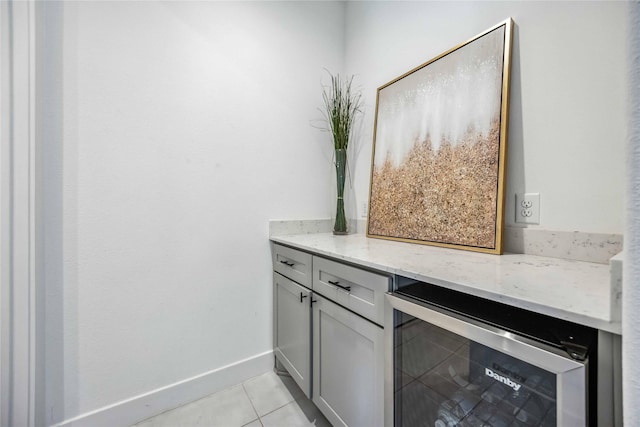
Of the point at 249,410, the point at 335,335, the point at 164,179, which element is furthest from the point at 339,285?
the point at 164,179

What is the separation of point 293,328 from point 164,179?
42.5 inches

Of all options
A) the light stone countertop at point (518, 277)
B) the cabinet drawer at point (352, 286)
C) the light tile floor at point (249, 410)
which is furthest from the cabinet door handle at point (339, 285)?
the light tile floor at point (249, 410)

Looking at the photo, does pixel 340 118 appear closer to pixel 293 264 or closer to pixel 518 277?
pixel 293 264

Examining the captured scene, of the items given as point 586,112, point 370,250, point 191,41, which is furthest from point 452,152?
point 191,41

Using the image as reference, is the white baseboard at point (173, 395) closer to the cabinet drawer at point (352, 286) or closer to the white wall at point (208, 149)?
the white wall at point (208, 149)

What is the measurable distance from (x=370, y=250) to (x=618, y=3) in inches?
46.4

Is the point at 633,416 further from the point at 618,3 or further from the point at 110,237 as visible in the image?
the point at 110,237

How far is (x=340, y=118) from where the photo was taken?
5.84 ft

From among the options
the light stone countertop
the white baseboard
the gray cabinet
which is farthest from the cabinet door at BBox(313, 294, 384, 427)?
the white baseboard

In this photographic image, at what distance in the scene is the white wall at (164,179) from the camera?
3.78ft

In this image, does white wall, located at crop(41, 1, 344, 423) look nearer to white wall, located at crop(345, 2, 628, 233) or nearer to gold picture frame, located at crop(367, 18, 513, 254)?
gold picture frame, located at crop(367, 18, 513, 254)

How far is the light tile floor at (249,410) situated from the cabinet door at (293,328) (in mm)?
130

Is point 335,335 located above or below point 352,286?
below

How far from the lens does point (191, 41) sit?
143 cm
